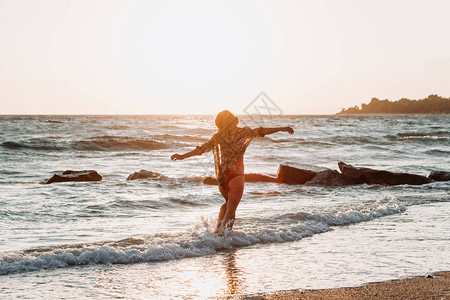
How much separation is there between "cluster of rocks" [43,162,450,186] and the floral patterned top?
8.07m

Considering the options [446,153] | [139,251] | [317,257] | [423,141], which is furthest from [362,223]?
[423,141]

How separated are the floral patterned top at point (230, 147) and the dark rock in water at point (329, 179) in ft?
26.4

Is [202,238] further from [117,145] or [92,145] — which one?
[117,145]

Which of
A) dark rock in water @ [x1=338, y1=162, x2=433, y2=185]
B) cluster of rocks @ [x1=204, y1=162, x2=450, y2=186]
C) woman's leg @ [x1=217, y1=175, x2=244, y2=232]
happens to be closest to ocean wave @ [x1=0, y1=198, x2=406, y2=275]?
woman's leg @ [x1=217, y1=175, x2=244, y2=232]

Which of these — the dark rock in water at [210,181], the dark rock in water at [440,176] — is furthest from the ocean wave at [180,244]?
the dark rock in water at [440,176]

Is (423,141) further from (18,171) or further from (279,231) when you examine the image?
(279,231)

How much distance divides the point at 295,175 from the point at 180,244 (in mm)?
9155

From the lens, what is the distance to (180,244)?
710 centimetres

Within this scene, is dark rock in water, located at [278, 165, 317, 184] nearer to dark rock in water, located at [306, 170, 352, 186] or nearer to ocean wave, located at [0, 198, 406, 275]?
dark rock in water, located at [306, 170, 352, 186]

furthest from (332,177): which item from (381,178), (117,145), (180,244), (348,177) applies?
(117,145)

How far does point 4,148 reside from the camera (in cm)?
3084

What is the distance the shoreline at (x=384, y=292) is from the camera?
473 centimetres

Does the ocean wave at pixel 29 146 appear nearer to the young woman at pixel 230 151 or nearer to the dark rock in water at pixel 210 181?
the dark rock in water at pixel 210 181

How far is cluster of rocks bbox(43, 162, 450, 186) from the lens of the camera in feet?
49.6
